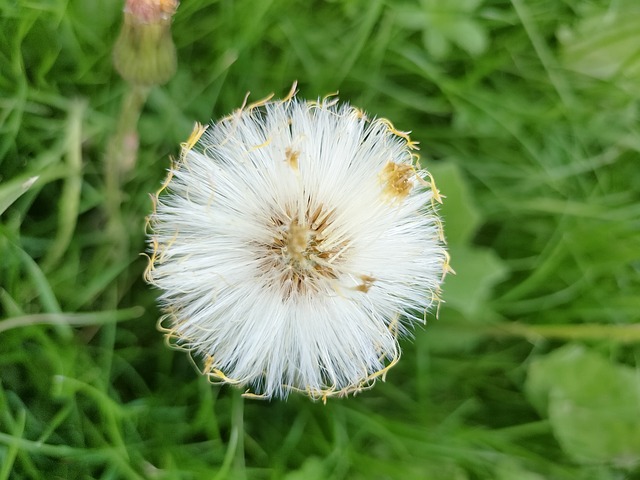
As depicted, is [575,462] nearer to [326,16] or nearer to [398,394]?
[398,394]

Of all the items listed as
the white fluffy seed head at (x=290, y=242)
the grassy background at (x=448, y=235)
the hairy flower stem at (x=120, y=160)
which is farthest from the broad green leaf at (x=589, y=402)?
the hairy flower stem at (x=120, y=160)

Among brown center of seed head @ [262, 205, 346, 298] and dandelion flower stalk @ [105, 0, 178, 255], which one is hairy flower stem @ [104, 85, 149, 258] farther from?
brown center of seed head @ [262, 205, 346, 298]

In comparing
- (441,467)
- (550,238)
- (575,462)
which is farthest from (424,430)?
(550,238)

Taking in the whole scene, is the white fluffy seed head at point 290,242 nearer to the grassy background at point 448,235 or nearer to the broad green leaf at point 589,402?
the grassy background at point 448,235

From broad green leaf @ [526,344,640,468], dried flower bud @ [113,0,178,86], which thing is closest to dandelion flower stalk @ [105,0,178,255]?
dried flower bud @ [113,0,178,86]

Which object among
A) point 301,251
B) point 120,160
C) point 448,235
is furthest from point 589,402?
point 120,160

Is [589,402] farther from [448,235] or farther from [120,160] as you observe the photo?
[120,160]
